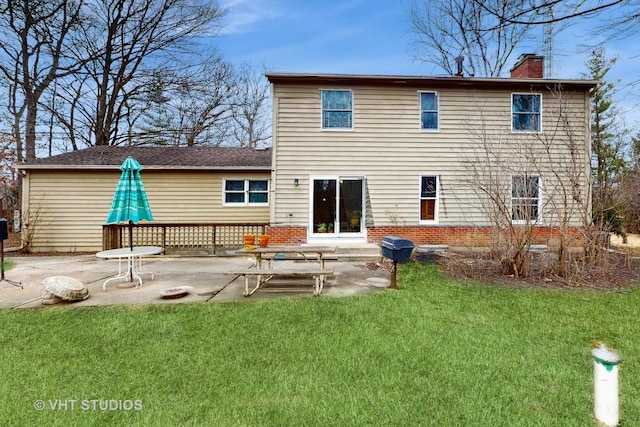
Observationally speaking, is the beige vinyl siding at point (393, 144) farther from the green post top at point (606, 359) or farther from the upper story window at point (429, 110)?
the green post top at point (606, 359)

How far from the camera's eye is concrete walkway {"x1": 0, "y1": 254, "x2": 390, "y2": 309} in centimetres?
546

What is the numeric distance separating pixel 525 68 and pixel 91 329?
14092 millimetres

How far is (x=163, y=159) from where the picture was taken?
12828 mm

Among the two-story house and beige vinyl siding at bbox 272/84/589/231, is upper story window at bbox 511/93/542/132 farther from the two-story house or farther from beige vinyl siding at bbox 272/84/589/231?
beige vinyl siding at bbox 272/84/589/231

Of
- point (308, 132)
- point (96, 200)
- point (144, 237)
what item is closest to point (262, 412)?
point (308, 132)

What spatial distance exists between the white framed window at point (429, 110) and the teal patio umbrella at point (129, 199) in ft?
28.3

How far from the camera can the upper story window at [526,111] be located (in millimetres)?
11078

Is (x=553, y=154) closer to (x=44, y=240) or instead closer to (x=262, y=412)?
(x=262, y=412)

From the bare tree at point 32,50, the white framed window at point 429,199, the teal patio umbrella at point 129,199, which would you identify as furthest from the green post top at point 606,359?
the bare tree at point 32,50

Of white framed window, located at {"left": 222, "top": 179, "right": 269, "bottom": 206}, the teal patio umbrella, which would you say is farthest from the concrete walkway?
white framed window, located at {"left": 222, "top": 179, "right": 269, "bottom": 206}

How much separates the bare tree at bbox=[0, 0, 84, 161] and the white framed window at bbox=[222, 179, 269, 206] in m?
14.5

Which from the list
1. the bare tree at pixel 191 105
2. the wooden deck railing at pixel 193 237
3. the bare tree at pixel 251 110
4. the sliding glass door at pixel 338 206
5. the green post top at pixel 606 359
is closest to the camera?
the green post top at pixel 606 359

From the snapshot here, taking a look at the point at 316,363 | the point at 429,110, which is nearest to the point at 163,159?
the point at 429,110

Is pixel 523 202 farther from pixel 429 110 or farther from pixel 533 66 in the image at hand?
pixel 533 66
